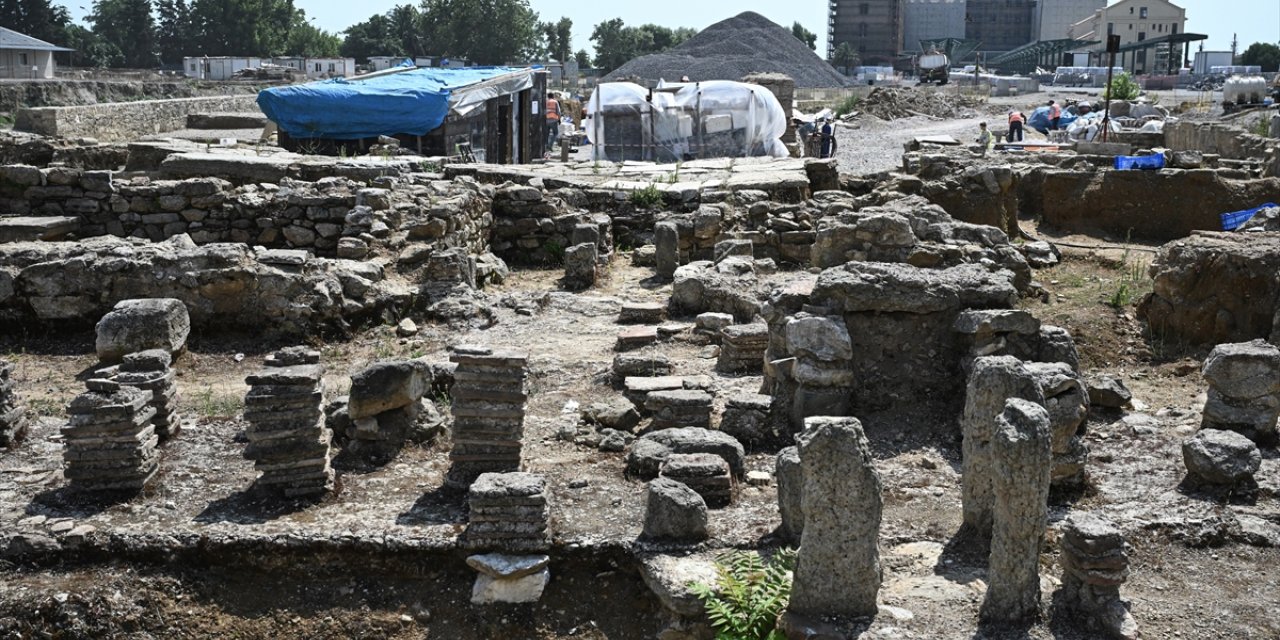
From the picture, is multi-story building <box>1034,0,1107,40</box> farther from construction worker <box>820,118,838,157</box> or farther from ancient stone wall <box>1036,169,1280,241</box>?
ancient stone wall <box>1036,169,1280,241</box>

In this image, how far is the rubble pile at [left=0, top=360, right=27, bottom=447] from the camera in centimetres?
778

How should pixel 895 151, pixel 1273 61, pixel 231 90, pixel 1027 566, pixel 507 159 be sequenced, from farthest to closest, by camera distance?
1. pixel 1273 61
2. pixel 231 90
3. pixel 895 151
4. pixel 507 159
5. pixel 1027 566

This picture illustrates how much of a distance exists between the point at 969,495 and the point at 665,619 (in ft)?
6.05

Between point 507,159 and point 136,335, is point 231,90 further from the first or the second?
point 136,335

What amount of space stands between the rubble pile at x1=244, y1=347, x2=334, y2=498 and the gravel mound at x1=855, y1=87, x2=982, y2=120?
3891 cm

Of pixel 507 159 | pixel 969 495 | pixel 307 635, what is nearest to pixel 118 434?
pixel 307 635

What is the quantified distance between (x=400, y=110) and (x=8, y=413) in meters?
12.5

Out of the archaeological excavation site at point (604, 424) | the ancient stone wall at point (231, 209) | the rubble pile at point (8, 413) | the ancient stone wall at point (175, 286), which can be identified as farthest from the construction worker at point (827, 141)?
the rubble pile at point (8, 413)

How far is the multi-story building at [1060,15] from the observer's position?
111250 mm

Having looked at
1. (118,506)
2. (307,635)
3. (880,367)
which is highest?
(880,367)

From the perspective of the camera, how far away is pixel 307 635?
20.5ft

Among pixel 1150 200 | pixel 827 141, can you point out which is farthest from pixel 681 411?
pixel 827 141

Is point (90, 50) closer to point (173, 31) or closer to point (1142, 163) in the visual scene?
point (173, 31)

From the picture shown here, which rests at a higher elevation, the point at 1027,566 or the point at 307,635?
the point at 1027,566
